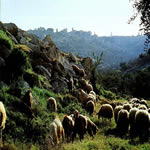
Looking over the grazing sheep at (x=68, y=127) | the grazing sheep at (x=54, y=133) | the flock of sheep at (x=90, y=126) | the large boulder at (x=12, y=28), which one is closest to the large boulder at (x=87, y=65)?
the large boulder at (x=12, y=28)

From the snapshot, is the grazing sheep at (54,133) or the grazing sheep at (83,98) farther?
the grazing sheep at (83,98)

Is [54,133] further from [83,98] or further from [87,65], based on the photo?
[87,65]

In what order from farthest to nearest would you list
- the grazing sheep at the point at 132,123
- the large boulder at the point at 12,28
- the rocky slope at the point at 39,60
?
the large boulder at the point at 12,28
the rocky slope at the point at 39,60
the grazing sheep at the point at 132,123

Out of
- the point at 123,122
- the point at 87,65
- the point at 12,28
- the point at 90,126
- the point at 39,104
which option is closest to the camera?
the point at 90,126

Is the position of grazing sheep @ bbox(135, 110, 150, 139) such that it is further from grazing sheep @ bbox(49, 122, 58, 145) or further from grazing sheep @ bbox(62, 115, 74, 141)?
grazing sheep @ bbox(49, 122, 58, 145)

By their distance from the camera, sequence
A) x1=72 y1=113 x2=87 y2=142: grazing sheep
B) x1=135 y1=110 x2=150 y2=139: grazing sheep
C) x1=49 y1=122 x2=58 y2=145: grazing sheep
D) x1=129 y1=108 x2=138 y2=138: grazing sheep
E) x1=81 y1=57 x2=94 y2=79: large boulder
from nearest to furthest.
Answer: x1=49 y1=122 x2=58 y2=145: grazing sheep < x1=72 y1=113 x2=87 y2=142: grazing sheep < x1=135 y1=110 x2=150 y2=139: grazing sheep < x1=129 y1=108 x2=138 y2=138: grazing sheep < x1=81 y1=57 x2=94 y2=79: large boulder

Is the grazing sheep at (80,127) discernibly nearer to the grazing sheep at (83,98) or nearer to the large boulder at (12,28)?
the grazing sheep at (83,98)

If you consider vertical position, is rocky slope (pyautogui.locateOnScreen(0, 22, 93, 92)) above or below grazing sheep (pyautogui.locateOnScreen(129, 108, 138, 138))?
above

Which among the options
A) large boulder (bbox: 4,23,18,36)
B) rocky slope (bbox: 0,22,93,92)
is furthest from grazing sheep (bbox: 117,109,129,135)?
large boulder (bbox: 4,23,18,36)

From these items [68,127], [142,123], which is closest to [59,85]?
[68,127]

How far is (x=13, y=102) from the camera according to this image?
505 inches

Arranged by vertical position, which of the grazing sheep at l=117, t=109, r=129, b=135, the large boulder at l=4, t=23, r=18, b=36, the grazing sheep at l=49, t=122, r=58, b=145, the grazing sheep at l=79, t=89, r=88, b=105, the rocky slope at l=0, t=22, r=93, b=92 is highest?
the large boulder at l=4, t=23, r=18, b=36

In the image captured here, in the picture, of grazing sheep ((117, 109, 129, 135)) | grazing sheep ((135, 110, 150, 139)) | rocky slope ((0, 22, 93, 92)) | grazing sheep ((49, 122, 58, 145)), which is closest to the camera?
grazing sheep ((49, 122, 58, 145))

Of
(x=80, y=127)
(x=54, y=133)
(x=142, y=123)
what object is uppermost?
(x=54, y=133)
